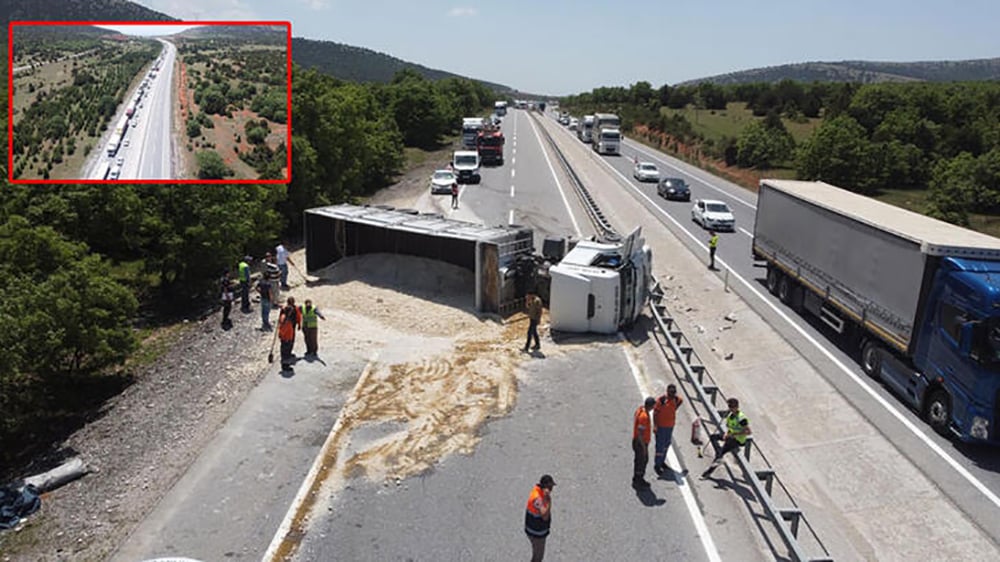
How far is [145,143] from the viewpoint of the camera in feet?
44.9

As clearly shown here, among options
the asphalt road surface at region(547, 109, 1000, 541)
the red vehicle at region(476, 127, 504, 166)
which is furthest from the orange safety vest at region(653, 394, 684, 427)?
the red vehicle at region(476, 127, 504, 166)

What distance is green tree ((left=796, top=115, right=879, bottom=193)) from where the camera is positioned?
59.9 metres

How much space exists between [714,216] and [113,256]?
28.6m

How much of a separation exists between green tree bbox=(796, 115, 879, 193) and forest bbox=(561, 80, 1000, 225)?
0.25ft

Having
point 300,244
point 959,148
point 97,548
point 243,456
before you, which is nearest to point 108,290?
point 243,456

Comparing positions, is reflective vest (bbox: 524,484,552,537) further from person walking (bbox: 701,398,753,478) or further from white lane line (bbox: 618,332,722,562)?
person walking (bbox: 701,398,753,478)

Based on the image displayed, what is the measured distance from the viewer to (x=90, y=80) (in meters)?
13.9

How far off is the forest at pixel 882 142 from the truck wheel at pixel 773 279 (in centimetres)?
2902

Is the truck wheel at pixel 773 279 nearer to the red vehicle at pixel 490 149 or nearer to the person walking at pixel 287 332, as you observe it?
the person walking at pixel 287 332

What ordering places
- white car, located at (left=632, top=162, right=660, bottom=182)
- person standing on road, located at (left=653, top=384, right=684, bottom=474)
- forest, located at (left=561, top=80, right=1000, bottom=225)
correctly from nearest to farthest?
person standing on road, located at (left=653, top=384, right=684, bottom=474) → forest, located at (left=561, top=80, right=1000, bottom=225) → white car, located at (left=632, top=162, right=660, bottom=182)

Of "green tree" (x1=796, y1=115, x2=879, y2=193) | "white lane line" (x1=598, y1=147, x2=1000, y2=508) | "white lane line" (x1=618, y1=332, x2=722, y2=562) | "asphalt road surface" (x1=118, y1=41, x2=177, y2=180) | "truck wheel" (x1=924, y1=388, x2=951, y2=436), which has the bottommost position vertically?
"white lane line" (x1=598, y1=147, x2=1000, y2=508)

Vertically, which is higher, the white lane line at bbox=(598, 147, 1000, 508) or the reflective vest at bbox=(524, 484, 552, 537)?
the reflective vest at bbox=(524, 484, 552, 537)

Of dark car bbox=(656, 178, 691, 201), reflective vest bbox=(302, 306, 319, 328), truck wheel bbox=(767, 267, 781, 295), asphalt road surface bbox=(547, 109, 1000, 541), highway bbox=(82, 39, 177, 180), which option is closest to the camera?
asphalt road surface bbox=(547, 109, 1000, 541)

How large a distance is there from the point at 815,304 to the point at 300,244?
2516 centimetres
